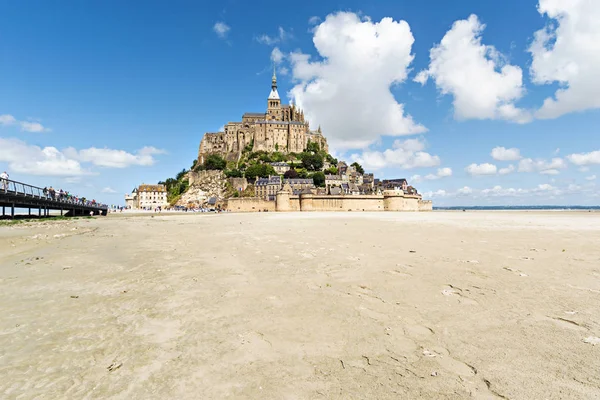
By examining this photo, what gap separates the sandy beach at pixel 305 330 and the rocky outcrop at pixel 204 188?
81.8 m

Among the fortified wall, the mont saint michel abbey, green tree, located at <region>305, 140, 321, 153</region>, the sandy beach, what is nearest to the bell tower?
the mont saint michel abbey

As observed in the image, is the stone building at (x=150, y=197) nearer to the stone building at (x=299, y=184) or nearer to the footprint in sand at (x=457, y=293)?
the stone building at (x=299, y=184)

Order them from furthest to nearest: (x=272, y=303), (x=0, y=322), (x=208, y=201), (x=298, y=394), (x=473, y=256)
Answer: (x=208, y=201), (x=473, y=256), (x=272, y=303), (x=0, y=322), (x=298, y=394)

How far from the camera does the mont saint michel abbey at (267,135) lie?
108m

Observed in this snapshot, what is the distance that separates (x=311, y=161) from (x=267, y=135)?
63.7 feet

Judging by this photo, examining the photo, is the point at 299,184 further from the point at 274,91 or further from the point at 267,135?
the point at 274,91

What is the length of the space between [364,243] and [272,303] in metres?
6.94

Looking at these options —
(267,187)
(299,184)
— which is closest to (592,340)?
(299,184)

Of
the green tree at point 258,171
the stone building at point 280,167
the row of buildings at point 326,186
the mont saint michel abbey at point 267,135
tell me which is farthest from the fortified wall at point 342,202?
the mont saint michel abbey at point 267,135

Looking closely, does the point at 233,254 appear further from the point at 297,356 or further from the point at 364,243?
the point at 297,356

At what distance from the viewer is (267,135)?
4267 inches

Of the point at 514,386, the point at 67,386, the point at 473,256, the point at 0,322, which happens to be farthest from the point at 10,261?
the point at 473,256

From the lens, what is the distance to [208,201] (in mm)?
87188

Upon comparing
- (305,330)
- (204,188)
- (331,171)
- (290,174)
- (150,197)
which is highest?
(331,171)
